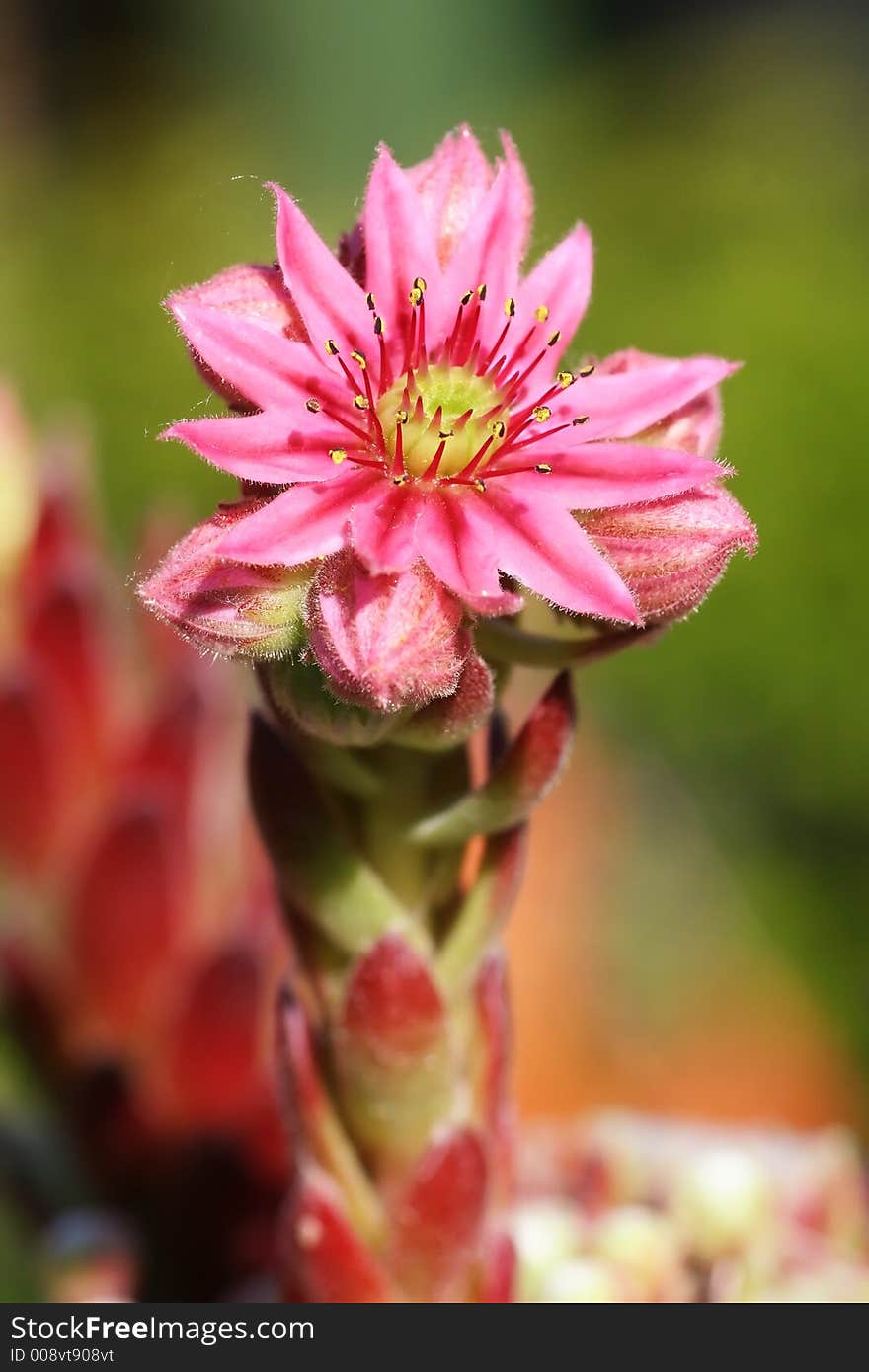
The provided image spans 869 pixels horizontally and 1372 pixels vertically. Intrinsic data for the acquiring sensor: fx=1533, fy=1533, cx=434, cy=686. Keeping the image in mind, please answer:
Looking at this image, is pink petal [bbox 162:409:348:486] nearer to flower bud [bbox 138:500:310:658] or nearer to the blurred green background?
flower bud [bbox 138:500:310:658]

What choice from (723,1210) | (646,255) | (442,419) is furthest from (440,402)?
(646,255)

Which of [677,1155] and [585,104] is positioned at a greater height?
[585,104]

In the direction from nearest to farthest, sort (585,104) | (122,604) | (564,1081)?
(122,604)
(564,1081)
(585,104)

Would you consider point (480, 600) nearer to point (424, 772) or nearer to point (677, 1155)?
point (424, 772)

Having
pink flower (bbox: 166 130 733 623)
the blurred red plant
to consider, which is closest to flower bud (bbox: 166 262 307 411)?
pink flower (bbox: 166 130 733 623)

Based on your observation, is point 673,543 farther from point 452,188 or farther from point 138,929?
point 138,929

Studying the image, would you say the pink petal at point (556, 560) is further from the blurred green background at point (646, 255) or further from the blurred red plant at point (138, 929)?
the blurred green background at point (646, 255)

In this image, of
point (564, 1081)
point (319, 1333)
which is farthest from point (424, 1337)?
point (564, 1081)
